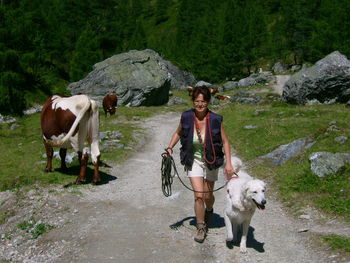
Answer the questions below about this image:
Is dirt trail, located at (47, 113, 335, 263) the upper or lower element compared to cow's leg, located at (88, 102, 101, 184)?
lower

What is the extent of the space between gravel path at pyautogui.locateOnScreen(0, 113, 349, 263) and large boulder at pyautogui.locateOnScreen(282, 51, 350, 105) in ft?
61.5

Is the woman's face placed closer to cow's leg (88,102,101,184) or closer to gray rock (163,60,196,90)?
cow's leg (88,102,101,184)

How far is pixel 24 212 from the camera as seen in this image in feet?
33.0

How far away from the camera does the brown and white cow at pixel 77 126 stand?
11.5 metres

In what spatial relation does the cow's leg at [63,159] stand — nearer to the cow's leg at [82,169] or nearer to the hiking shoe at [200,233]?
the cow's leg at [82,169]

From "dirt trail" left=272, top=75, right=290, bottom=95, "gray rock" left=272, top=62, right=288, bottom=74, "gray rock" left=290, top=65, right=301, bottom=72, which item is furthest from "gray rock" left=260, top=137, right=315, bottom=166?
"gray rock" left=272, top=62, right=288, bottom=74

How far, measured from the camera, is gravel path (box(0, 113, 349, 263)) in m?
7.17

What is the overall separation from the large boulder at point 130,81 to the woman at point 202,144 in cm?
2657

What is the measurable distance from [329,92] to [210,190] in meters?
23.5

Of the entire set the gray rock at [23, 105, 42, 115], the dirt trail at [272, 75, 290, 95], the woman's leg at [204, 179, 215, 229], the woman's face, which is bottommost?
the dirt trail at [272, 75, 290, 95]

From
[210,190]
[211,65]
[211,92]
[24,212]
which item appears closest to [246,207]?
[210,190]

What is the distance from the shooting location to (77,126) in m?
11.4

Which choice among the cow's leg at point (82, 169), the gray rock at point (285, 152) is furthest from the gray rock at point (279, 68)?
the cow's leg at point (82, 169)

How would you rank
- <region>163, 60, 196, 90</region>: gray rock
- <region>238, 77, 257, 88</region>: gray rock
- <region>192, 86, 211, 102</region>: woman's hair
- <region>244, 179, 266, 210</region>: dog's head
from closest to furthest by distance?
<region>244, 179, 266, 210</region>: dog's head < <region>192, 86, 211, 102</region>: woman's hair < <region>163, 60, 196, 90</region>: gray rock < <region>238, 77, 257, 88</region>: gray rock
